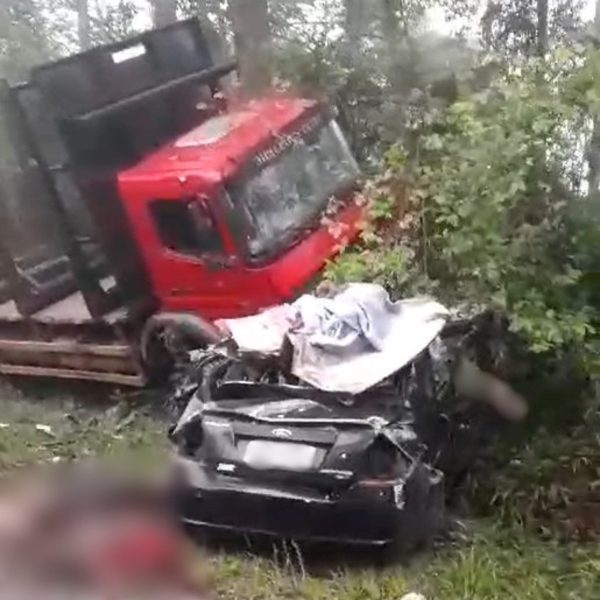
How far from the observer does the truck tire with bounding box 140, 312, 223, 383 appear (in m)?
2.25

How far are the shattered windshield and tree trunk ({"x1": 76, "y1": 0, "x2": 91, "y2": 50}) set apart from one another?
422 millimetres

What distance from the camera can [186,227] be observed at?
231cm

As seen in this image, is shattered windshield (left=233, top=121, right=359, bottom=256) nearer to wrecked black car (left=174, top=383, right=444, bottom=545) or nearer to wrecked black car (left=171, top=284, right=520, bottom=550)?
wrecked black car (left=171, top=284, right=520, bottom=550)

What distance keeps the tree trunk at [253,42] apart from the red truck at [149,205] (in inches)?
1.6

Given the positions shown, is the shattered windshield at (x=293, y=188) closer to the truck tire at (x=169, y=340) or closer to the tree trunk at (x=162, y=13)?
the truck tire at (x=169, y=340)

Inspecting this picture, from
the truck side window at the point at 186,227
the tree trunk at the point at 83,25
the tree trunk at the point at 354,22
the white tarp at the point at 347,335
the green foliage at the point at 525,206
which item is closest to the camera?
the white tarp at the point at 347,335

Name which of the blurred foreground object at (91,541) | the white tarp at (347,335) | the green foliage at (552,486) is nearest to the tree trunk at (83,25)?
the white tarp at (347,335)

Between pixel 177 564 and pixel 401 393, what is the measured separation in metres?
1.05

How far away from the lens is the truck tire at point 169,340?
2.25m

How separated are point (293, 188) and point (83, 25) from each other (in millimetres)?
527

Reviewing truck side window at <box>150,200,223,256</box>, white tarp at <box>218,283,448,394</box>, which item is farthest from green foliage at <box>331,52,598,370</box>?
truck side window at <box>150,200,223,256</box>

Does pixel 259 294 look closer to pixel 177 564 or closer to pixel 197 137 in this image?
pixel 197 137

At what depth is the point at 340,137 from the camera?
2354 mm

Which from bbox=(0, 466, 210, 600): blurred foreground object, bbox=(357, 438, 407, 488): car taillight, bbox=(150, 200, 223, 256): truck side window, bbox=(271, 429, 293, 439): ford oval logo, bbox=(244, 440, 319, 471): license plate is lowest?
bbox=(357, 438, 407, 488): car taillight
